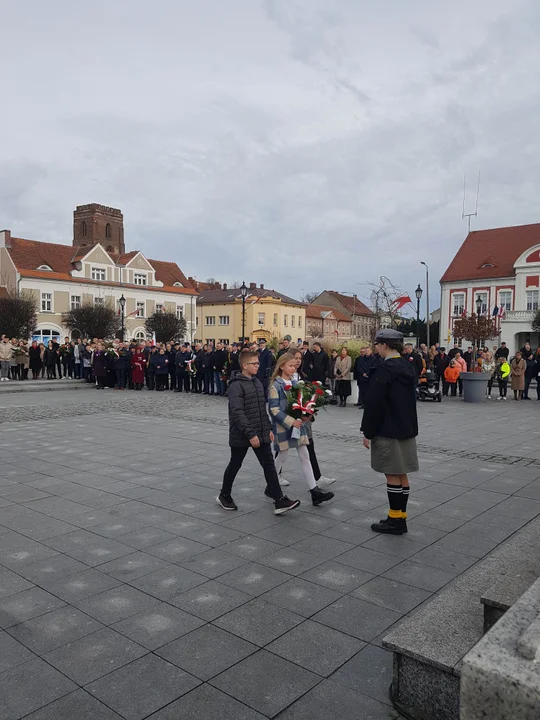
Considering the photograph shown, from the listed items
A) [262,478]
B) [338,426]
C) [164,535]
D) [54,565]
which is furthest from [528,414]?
[54,565]

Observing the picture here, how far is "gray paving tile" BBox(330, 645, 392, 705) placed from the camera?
3082mm

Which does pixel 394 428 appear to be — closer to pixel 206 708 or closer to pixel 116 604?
pixel 116 604

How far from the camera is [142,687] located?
310 centimetres

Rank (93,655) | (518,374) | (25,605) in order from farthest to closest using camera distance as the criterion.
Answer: (518,374) < (25,605) < (93,655)

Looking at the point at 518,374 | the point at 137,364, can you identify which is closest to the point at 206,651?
the point at 518,374

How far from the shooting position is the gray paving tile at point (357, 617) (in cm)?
370

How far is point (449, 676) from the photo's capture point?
8.85ft

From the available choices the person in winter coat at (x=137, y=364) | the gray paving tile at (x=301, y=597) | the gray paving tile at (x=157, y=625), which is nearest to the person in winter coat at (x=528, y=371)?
the person in winter coat at (x=137, y=364)

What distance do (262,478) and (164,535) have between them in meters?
2.57

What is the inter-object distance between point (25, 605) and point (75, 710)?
1410 millimetres

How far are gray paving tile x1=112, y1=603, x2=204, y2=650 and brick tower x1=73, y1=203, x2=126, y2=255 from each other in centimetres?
8920

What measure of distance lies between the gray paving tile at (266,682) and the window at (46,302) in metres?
63.8

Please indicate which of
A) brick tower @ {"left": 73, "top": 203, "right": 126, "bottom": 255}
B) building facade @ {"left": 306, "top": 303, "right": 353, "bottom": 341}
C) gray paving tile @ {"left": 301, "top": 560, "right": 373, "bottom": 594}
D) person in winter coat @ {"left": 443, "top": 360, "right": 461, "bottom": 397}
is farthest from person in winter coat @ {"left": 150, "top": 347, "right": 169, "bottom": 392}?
building facade @ {"left": 306, "top": 303, "right": 353, "bottom": 341}

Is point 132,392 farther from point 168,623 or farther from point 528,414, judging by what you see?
point 168,623
